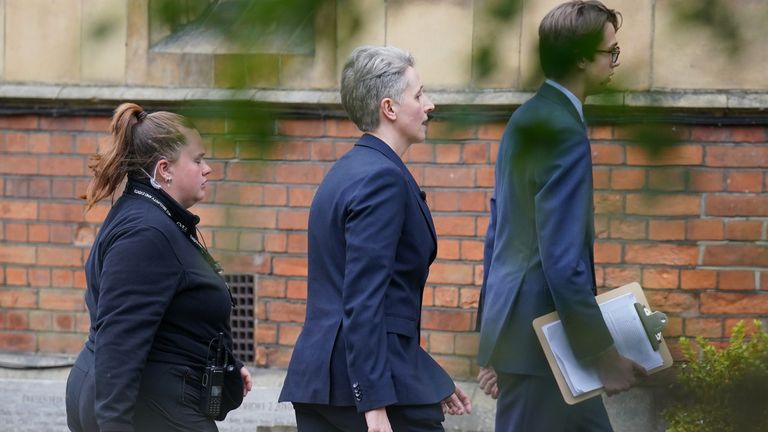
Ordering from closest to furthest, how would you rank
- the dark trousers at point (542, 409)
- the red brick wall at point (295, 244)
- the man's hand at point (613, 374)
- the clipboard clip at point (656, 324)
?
the clipboard clip at point (656, 324) < the man's hand at point (613, 374) < the dark trousers at point (542, 409) < the red brick wall at point (295, 244)

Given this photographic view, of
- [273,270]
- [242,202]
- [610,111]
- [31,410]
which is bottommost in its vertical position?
[31,410]

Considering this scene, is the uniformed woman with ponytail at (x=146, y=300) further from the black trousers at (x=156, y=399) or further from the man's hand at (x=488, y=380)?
the man's hand at (x=488, y=380)

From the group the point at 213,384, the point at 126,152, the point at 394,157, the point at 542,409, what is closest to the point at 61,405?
the point at 213,384

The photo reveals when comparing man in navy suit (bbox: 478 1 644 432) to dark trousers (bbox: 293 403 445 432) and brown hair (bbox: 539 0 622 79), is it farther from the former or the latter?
dark trousers (bbox: 293 403 445 432)

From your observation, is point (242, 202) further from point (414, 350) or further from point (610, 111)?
point (414, 350)

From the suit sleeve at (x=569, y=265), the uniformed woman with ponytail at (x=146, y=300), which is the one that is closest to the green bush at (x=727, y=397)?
the suit sleeve at (x=569, y=265)

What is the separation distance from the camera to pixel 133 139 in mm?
3490

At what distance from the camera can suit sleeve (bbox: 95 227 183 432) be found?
3.25 meters

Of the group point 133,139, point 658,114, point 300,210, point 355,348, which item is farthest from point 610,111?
point 300,210

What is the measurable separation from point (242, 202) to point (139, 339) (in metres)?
2.15

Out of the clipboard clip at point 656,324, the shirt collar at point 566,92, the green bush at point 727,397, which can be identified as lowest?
the green bush at point 727,397

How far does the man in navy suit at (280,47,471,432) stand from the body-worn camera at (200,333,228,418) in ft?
1.11

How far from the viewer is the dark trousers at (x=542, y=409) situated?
3.71 metres

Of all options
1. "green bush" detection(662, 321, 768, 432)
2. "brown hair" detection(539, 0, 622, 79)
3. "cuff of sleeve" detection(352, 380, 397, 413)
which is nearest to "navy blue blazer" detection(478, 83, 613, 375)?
"green bush" detection(662, 321, 768, 432)
